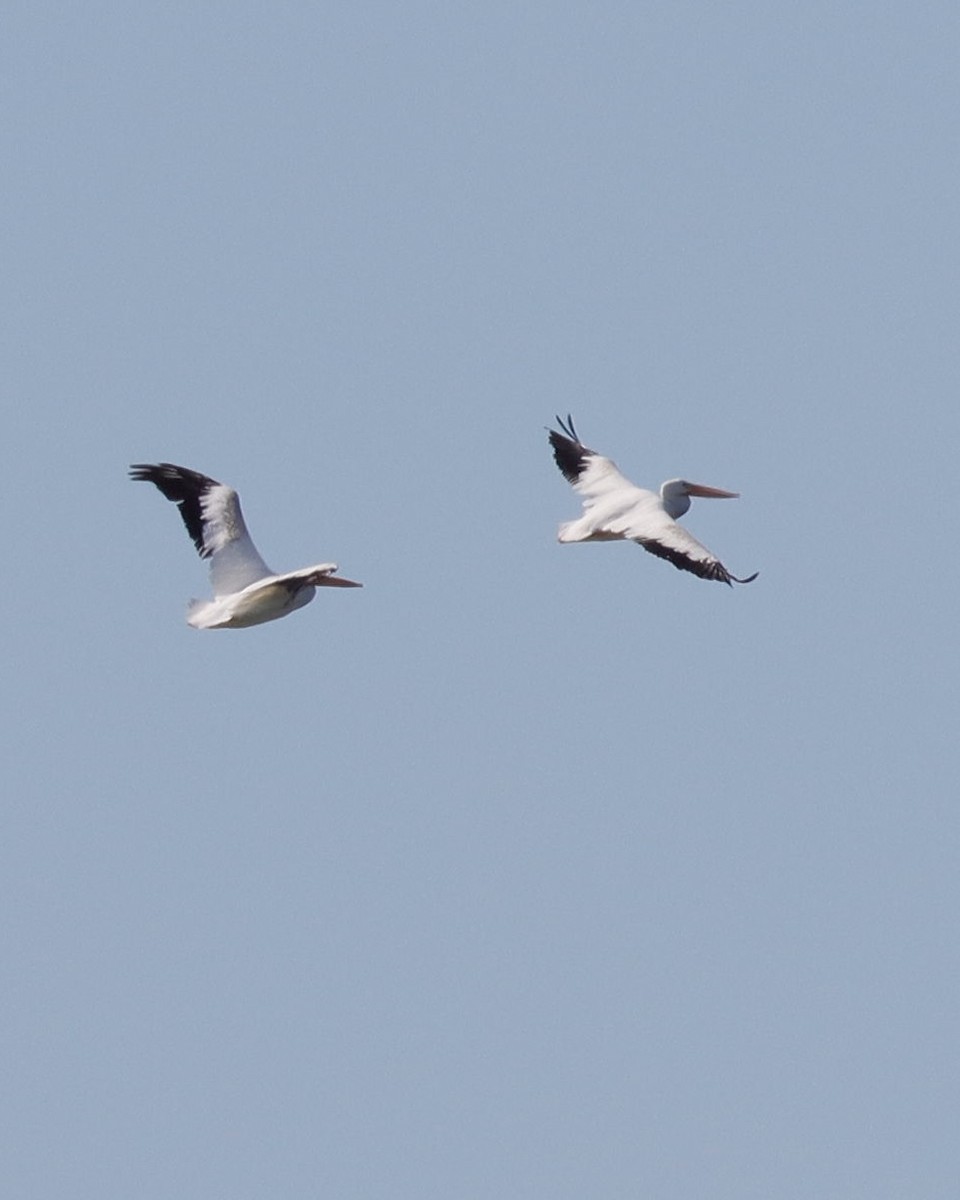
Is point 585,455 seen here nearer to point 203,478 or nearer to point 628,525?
point 628,525

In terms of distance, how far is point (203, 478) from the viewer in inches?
742

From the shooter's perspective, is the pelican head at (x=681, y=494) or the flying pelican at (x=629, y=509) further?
the pelican head at (x=681, y=494)

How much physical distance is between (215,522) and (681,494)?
14.3 feet

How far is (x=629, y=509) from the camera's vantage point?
2011 centimetres

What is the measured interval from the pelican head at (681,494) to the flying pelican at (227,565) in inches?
126

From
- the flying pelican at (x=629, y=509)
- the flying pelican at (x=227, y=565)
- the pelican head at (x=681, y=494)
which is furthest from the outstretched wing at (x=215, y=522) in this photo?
the pelican head at (x=681, y=494)

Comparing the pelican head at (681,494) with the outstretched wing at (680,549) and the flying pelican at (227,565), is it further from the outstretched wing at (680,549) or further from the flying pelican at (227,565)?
the flying pelican at (227,565)

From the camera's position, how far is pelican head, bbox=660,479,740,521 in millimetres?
20844

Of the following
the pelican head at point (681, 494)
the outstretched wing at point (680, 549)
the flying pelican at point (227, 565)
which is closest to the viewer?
the flying pelican at point (227, 565)

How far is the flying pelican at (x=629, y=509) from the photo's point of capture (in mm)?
18875

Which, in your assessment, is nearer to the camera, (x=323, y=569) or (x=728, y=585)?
(x=323, y=569)

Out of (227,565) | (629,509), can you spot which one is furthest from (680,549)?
(227,565)

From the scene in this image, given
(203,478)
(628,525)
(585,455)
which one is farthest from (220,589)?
(585,455)

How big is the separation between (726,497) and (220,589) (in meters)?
5.13
